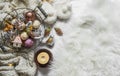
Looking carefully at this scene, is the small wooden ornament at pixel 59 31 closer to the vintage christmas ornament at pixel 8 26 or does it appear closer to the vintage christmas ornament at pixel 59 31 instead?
the vintage christmas ornament at pixel 59 31

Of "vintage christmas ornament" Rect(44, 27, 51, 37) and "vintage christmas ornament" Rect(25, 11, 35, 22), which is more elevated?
"vintage christmas ornament" Rect(25, 11, 35, 22)

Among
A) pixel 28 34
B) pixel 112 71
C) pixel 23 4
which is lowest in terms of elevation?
pixel 112 71

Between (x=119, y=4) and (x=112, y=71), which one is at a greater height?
(x=119, y=4)

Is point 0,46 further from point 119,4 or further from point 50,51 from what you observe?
point 119,4

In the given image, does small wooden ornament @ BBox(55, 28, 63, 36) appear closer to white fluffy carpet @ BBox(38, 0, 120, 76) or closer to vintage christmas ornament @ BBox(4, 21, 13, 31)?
white fluffy carpet @ BBox(38, 0, 120, 76)

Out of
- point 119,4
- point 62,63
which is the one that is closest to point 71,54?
point 62,63

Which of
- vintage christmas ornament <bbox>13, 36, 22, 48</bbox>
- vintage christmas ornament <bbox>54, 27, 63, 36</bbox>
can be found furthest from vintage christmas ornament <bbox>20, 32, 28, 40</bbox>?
vintage christmas ornament <bbox>54, 27, 63, 36</bbox>
